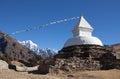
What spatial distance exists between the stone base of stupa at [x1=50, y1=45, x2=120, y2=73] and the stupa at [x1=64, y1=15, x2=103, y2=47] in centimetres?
75

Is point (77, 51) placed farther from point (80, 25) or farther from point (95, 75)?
point (95, 75)

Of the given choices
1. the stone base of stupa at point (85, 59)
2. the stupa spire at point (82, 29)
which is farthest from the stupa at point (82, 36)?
the stone base of stupa at point (85, 59)

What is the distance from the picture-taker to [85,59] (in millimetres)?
39688

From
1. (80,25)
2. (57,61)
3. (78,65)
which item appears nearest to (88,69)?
(78,65)

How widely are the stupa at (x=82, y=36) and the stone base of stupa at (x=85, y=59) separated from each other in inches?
29.6

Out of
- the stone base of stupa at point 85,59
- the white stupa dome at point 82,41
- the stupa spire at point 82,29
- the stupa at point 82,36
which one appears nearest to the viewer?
the stone base of stupa at point 85,59

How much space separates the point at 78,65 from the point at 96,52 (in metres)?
3.97

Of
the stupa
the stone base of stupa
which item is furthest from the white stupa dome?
the stone base of stupa

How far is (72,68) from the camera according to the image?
3819cm

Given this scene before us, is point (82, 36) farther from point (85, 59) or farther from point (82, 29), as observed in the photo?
point (85, 59)

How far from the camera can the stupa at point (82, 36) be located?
4291 centimetres

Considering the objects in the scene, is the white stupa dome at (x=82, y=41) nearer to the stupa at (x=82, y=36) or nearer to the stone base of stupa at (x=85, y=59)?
the stupa at (x=82, y=36)

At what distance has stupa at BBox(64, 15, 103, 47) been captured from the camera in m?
42.9

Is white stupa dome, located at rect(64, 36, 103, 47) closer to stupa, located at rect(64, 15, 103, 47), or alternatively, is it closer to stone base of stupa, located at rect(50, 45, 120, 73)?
stupa, located at rect(64, 15, 103, 47)
